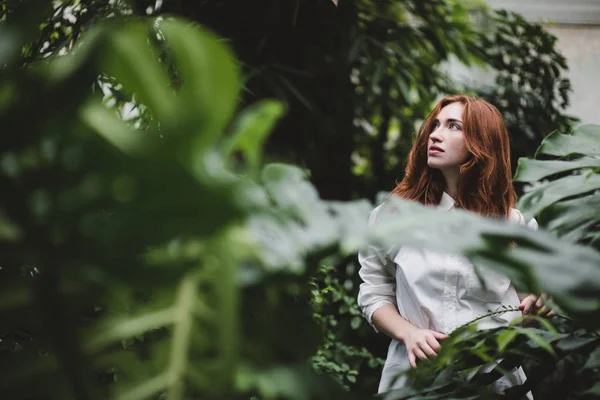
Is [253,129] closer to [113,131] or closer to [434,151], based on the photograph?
[113,131]

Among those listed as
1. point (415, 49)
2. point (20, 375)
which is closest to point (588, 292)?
point (20, 375)

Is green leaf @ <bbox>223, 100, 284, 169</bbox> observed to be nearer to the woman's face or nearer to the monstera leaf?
the monstera leaf

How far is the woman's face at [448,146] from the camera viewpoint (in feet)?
4.08

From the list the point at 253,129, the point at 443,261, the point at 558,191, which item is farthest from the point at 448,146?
the point at 253,129

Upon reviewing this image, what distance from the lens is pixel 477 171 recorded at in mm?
1277

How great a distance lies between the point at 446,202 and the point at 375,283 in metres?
0.20

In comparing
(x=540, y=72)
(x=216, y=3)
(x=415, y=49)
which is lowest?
(x=540, y=72)

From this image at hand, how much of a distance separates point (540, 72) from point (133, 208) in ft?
8.37

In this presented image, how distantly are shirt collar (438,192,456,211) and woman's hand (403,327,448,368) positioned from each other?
0.27m

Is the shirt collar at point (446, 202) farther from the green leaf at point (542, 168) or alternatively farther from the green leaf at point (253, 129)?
the green leaf at point (253, 129)

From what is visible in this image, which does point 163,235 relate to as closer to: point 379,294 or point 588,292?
point 588,292

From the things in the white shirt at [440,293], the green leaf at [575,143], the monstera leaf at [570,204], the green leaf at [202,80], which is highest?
the green leaf at [202,80]

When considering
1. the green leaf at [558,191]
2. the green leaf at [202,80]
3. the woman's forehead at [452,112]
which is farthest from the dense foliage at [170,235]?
the woman's forehead at [452,112]

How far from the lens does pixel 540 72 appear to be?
2.58 m
